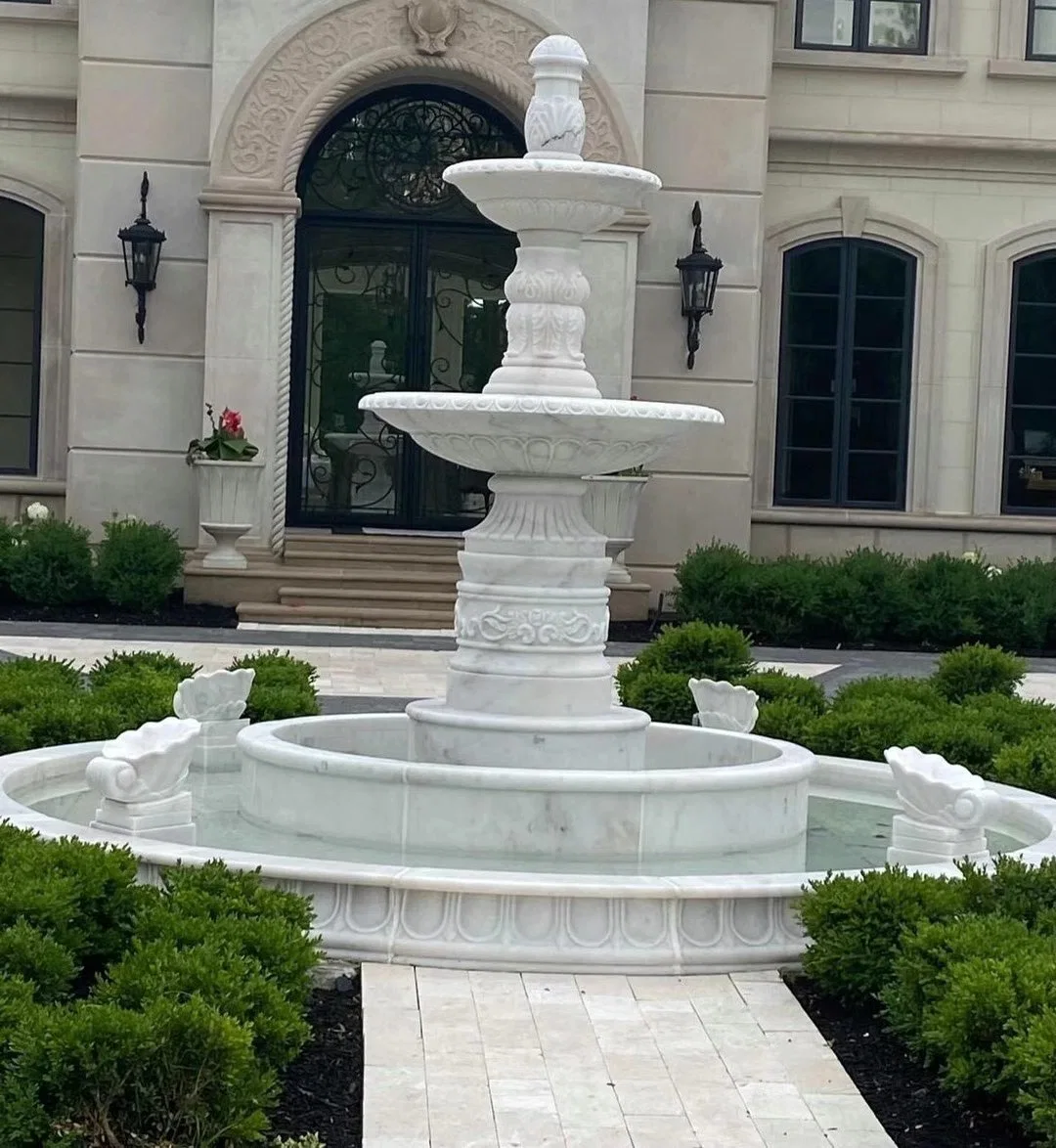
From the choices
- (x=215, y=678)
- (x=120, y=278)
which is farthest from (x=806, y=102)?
(x=215, y=678)

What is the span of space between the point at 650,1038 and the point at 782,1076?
48 cm

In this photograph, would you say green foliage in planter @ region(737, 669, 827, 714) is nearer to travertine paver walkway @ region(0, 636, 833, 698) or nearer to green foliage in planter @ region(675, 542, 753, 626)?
travertine paver walkway @ region(0, 636, 833, 698)

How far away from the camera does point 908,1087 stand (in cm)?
625

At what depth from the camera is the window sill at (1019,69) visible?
70.7ft

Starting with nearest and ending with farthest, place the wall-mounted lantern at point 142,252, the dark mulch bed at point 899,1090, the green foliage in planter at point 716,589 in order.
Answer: the dark mulch bed at point 899,1090 < the green foliage in planter at point 716,589 < the wall-mounted lantern at point 142,252

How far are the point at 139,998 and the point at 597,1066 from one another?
1.32m

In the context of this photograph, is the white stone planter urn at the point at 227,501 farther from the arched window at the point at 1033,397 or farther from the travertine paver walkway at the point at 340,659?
the arched window at the point at 1033,397

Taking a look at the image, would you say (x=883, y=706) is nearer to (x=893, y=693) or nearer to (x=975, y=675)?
(x=893, y=693)

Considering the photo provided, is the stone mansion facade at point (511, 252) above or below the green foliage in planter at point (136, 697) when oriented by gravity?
above

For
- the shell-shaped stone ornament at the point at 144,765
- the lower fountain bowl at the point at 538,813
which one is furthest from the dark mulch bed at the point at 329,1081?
the shell-shaped stone ornament at the point at 144,765

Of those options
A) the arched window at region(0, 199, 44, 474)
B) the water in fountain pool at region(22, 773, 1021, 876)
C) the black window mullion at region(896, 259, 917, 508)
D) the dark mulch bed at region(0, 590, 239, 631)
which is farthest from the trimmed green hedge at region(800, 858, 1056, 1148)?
the arched window at region(0, 199, 44, 474)

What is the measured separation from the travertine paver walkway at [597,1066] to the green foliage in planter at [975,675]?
597cm

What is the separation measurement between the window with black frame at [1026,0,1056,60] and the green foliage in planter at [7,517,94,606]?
10.5 meters

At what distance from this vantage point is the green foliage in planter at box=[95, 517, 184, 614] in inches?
734
